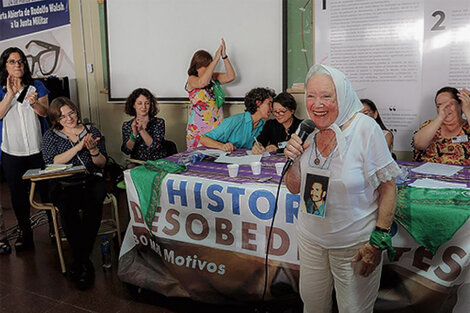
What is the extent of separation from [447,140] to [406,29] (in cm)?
96

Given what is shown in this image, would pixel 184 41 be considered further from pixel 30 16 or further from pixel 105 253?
pixel 30 16

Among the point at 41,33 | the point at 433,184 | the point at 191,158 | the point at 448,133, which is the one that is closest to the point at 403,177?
the point at 433,184

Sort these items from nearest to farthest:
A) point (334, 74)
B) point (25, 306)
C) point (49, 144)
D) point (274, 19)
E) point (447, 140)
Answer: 1. point (334, 74)
2. point (25, 306)
3. point (447, 140)
4. point (49, 144)
5. point (274, 19)

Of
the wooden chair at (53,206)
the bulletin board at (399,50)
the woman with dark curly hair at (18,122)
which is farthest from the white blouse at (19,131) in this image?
the bulletin board at (399,50)

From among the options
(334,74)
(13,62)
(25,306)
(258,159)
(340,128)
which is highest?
(13,62)

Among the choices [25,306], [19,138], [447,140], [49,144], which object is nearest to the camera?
[25,306]

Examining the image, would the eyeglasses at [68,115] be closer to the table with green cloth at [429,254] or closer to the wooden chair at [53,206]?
the wooden chair at [53,206]

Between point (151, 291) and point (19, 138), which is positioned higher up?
point (19, 138)

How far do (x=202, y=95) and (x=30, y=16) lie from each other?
122 inches

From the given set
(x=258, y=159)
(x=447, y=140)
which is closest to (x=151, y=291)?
(x=258, y=159)

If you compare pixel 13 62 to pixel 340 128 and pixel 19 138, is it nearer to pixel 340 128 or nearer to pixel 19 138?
pixel 19 138

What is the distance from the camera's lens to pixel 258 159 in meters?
2.32

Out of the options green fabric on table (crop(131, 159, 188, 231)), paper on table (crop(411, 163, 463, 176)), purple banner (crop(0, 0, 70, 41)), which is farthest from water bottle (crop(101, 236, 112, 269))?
purple banner (crop(0, 0, 70, 41))

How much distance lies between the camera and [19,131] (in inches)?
113
